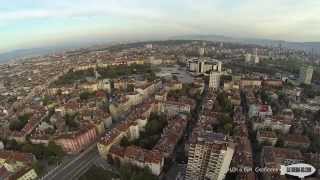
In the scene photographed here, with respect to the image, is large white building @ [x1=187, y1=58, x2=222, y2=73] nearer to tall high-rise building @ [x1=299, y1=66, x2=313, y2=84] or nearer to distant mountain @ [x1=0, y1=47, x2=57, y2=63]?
tall high-rise building @ [x1=299, y1=66, x2=313, y2=84]

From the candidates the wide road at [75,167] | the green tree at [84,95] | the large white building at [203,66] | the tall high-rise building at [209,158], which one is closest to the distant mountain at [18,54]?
the large white building at [203,66]

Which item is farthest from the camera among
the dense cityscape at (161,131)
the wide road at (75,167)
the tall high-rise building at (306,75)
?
the tall high-rise building at (306,75)

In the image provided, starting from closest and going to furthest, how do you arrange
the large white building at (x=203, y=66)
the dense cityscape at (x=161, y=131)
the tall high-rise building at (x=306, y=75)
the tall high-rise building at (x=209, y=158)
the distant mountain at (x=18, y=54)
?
1. the tall high-rise building at (x=209, y=158)
2. the dense cityscape at (x=161, y=131)
3. the tall high-rise building at (x=306, y=75)
4. the large white building at (x=203, y=66)
5. the distant mountain at (x=18, y=54)

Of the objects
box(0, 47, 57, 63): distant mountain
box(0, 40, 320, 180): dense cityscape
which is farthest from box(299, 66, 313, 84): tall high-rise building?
box(0, 47, 57, 63): distant mountain

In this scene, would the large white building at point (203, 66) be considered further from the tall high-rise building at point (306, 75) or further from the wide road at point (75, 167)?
the wide road at point (75, 167)

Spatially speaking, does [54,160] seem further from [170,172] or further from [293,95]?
[293,95]
